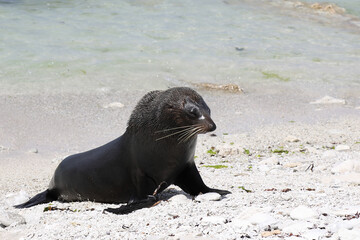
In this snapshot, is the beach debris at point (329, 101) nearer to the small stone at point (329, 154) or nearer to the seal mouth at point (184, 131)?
the small stone at point (329, 154)

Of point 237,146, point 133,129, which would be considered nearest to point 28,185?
point 133,129

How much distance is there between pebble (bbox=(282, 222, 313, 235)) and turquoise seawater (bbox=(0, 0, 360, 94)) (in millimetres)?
8825

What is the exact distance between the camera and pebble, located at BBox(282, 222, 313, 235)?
425 cm

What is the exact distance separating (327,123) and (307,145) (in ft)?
5.59

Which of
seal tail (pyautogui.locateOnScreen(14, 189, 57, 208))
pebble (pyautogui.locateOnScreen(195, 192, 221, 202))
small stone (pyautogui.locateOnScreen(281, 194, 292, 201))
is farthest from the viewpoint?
seal tail (pyautogui.locateOnScreen(14, 189, 57, 208))

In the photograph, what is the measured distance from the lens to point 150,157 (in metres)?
6.06

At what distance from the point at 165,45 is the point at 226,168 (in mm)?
9070

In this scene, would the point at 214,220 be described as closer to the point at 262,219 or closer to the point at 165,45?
the point at 262,219

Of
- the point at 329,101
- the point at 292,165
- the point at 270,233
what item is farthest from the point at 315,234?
the point at 329,101

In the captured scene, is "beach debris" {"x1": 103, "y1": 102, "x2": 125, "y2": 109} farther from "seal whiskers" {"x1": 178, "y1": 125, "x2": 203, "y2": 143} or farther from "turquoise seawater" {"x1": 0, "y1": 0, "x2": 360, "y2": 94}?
"seal whiskers" {"x1": 178, "y1": 125, "x2": 203, "y2": 143}

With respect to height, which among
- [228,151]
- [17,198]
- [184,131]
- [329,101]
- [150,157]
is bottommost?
[329,101]

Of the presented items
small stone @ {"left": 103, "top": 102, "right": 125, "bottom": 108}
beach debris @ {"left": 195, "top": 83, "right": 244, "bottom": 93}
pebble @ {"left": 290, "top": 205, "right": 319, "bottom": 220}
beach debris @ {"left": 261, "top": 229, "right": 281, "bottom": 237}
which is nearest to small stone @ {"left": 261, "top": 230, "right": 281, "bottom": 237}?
beach debris @ {"left": 261, "top": 229, "right": 281, "bottom": 237}

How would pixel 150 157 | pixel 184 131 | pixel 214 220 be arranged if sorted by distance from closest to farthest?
1. pixel 214 220
2. pixel 184 131
3. pixel 150 157

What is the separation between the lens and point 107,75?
13.7 metres
